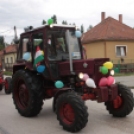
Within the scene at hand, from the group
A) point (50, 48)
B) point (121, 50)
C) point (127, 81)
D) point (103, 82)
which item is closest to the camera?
point (103, 82)

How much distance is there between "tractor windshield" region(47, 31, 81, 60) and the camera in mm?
6312

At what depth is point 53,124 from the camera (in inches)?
237

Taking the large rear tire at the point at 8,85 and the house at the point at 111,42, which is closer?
the large rear tire at the point at 8,85

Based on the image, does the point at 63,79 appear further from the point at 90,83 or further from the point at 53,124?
the point at 53,124

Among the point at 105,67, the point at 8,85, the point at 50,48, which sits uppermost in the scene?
the point at 50,48

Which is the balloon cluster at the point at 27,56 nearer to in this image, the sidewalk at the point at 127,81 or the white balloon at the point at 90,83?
the white balloon at the point at 90,83

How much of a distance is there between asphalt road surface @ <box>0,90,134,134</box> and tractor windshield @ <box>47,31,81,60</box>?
1.57m

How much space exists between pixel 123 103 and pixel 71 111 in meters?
1.45

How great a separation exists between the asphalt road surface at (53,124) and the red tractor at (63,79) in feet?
0.71

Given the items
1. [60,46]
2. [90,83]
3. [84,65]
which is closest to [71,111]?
[90,83]

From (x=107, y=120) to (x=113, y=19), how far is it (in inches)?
1002

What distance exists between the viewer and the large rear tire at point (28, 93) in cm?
641

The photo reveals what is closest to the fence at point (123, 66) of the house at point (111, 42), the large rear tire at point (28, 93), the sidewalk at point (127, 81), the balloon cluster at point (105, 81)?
the house at point (111, 42)

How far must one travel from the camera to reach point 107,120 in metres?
6.14
